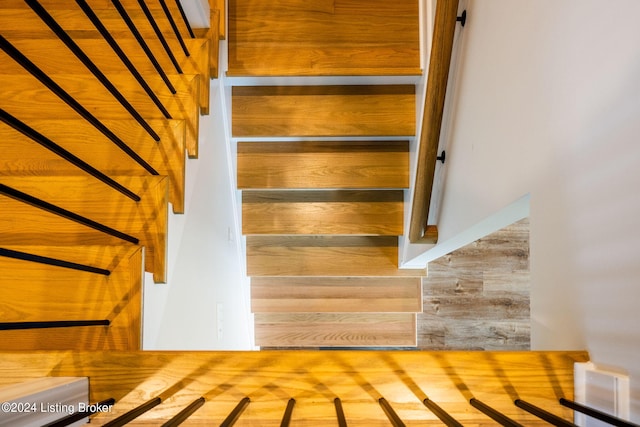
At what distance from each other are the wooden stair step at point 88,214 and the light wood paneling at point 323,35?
119cm

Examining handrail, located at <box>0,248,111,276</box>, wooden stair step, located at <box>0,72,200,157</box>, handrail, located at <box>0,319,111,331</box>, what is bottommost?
handrail, located at <box>0,319,111,331</box>

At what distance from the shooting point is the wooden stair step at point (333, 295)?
3.26 metres

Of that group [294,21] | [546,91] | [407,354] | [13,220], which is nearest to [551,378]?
[407,354]

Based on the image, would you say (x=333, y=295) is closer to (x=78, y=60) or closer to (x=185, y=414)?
(x=78, y=60)

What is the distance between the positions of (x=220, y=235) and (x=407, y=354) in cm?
167

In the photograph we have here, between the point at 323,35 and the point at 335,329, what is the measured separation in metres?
2.03

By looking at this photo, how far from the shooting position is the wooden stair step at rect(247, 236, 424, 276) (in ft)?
10.0

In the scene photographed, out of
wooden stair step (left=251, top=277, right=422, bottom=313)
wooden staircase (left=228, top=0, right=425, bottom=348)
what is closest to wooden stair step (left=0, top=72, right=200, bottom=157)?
wooden staircase (left=228, top=0, right=425, bottom=348)

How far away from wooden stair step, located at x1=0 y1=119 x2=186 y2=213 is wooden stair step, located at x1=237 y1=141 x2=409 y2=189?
1006 mm

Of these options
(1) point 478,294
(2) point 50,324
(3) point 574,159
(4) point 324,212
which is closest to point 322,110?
(4) point 324,212

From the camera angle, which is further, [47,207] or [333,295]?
[333,295]

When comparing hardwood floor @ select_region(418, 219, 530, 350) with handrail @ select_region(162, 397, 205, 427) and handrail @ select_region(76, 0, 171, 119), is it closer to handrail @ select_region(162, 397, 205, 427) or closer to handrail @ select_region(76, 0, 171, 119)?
handrail @ select_region(76, 0, 171, 119)

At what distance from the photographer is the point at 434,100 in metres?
1.81

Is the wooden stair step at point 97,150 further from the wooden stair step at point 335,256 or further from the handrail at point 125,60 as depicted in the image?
the wooden stair step at point 335,256
